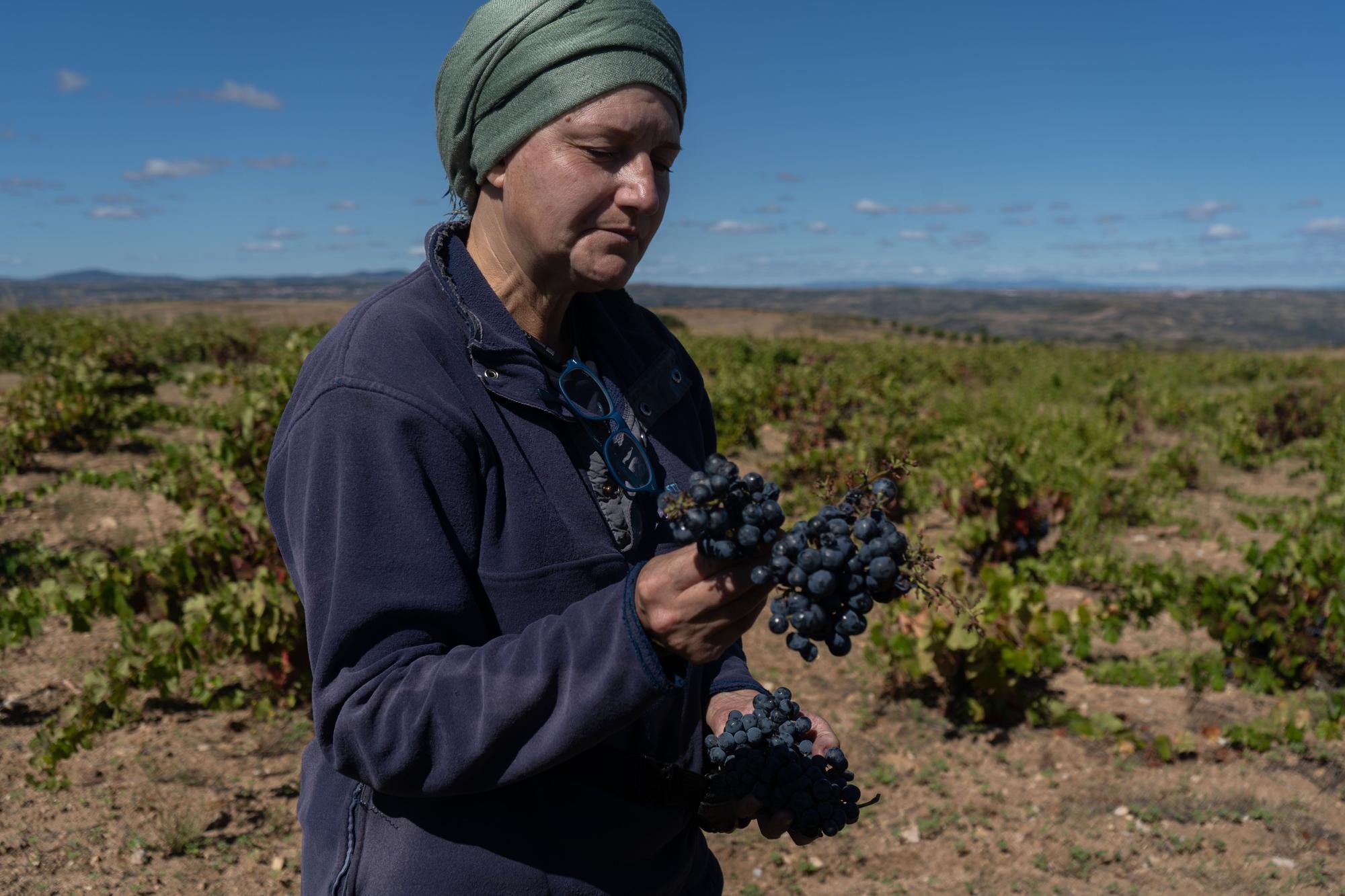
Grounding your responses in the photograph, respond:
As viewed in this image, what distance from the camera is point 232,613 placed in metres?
4.09

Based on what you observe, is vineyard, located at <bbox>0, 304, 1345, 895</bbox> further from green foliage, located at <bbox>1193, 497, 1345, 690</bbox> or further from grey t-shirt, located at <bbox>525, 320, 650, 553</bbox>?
grey t-shirt, located at <bbox>525, 320, 650, 553</bbox>

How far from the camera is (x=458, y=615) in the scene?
3.90ft

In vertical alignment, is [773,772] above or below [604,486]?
below

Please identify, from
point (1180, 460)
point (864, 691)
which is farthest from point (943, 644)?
point (1180, 460)

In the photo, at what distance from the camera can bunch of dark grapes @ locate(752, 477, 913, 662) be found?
107cm

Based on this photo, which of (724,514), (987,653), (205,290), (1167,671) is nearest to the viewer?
(724,514)

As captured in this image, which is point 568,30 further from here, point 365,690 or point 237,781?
point 237,781

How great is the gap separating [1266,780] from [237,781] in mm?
4339

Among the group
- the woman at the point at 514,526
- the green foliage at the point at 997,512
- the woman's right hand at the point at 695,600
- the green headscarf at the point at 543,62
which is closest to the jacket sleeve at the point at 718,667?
the woman at the point at 514,526

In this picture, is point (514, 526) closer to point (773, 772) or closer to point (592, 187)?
point (592, 187)

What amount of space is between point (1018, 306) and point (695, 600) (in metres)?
148

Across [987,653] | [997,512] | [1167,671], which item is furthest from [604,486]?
[997,512]

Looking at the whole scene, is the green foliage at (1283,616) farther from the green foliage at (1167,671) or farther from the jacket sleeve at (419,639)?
the jacket sleeve at (419,639)

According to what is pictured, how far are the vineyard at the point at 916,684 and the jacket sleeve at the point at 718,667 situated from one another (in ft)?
1.01
